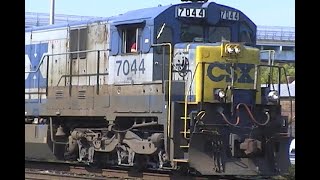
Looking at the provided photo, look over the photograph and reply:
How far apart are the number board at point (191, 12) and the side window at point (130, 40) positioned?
0.88m

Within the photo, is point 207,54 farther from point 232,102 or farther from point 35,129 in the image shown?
point 35,129

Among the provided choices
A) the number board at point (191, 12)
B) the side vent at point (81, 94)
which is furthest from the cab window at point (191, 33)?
the side vent at point (81, 94)

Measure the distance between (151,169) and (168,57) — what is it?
2.25m

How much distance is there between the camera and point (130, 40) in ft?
38.3

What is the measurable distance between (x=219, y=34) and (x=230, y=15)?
45 centimetres

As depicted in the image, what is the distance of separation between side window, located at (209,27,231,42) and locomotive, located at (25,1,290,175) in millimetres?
20

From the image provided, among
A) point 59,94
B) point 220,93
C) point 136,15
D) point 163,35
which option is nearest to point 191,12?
point 163,35

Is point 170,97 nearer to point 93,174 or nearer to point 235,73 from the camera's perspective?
point 235,73

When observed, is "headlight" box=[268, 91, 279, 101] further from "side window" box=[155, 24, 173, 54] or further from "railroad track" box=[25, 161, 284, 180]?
"side window" box=[155, 24, 173, 54]

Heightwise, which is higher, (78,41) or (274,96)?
(78,41)

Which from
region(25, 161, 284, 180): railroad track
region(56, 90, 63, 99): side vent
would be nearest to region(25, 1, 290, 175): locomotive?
region(56, 90, 63, 99): side vent

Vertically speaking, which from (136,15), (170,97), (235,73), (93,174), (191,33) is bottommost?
(93,174)

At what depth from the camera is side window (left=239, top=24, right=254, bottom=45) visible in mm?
11984
